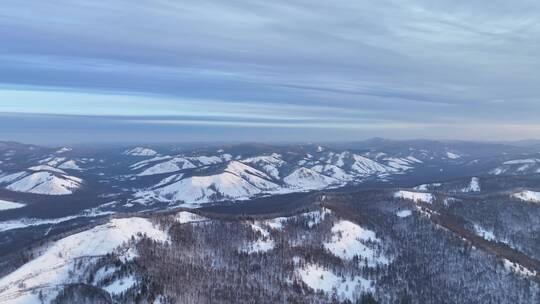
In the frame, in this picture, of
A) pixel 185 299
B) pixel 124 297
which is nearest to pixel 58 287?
pixel 124 297

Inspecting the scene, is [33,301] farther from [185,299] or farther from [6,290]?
[185,299]

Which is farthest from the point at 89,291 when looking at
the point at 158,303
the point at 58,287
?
the point at 158,303

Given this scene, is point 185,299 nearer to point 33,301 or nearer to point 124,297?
point 124,297

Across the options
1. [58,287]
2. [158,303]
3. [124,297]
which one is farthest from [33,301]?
[158,303]

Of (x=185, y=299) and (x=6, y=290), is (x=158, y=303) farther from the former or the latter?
(x=6, y=290)
